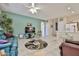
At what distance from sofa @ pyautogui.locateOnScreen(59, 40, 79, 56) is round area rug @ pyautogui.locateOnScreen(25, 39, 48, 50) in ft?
1.02

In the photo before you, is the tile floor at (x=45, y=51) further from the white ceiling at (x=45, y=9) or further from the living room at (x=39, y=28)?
the white ceiling at (x=45, y=9)

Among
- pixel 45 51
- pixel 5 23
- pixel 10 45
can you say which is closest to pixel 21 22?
pixel 5 23

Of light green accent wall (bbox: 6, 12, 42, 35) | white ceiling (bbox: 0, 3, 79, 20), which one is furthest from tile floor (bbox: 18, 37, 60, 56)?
white ceiling (bbox: 0, 3, 79, 20)

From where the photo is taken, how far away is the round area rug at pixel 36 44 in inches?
121

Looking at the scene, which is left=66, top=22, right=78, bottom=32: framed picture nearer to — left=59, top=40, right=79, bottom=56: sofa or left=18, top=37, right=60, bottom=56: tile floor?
left=59, top=40, right=79, bottom=56: sofa

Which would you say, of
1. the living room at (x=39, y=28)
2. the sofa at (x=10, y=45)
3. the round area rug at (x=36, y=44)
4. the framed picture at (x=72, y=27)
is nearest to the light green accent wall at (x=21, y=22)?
the living room at (x=39, y=28)

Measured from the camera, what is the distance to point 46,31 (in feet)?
10.2

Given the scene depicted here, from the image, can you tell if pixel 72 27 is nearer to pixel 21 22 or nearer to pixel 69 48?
pixel 69 48

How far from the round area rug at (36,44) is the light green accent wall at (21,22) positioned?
24cm

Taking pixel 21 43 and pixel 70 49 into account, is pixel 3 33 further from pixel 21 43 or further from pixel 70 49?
pixel 70 49

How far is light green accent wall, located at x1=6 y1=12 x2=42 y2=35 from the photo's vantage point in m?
3.08

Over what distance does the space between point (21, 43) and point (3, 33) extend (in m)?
0.38

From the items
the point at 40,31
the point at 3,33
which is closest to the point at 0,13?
the point at 3,33

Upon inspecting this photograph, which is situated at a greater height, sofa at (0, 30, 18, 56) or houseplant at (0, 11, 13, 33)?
houseplant at (0, 11, 13, 33)
